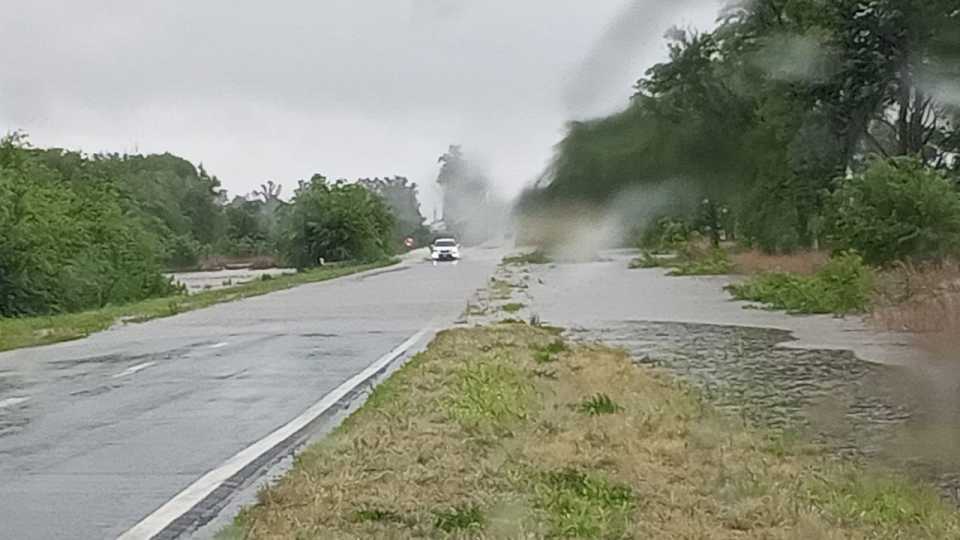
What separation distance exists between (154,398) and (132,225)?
34.3 metres

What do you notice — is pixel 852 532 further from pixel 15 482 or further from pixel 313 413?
pixel 313 413

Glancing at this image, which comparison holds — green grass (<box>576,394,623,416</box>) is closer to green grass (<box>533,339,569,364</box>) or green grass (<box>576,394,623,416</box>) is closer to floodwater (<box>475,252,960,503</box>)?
floodwater (<box>475,252,960,503</box>)

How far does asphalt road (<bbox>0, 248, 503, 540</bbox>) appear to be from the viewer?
8.37 m

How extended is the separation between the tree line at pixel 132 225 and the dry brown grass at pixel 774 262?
178 cm

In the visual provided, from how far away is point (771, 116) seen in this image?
18.4ft

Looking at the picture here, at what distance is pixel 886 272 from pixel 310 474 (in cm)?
2013

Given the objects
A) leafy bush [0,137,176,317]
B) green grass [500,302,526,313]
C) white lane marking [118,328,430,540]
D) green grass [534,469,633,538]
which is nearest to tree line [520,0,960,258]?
green grass [534,469,633,538]

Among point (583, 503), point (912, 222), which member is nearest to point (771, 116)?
point (583, 503)

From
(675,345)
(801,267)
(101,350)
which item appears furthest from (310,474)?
(101,350)

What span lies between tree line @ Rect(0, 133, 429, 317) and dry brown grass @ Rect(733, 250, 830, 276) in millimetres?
1780

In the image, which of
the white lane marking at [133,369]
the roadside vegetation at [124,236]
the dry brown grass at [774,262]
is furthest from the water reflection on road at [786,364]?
the white lane marking at [133,369]

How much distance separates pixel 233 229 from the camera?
8088 cm

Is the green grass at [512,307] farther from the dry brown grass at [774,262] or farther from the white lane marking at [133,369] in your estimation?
the dry brown grass at [774,262]

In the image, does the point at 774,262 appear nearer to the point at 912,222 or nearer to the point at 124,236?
the point at 912,222
